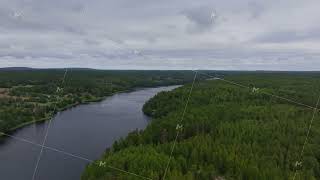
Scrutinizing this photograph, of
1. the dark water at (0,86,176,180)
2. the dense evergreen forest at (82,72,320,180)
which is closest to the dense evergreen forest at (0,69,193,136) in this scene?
the dark water at (0,86,176,180)

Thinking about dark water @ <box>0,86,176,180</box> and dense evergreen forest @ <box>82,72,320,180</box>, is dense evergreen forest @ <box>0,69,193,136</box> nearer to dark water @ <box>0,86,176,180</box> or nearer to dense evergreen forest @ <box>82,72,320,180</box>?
dark water @ <box>0,86,176,180</box>

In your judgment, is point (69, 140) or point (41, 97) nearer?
point (69, 140)

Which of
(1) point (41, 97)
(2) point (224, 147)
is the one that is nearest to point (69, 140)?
(2) point (224, 147)

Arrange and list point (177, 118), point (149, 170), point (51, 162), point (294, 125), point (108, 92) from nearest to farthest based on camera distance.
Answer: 1. point (149, 170)
2. point (51, 162)
3. point (294, 125)
4. point (177, 118)
5. point (108, 92)

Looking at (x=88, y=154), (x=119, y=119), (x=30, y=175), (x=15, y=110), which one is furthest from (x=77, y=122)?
(x=30, y=175)

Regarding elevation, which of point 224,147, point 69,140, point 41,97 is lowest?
point 69,140

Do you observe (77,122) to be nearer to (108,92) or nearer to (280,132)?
(280,132)

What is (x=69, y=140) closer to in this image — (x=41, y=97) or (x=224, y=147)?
(x=224, y=147)

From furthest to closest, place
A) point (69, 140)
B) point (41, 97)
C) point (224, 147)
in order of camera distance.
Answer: point (41, 97) < point (69, 140) < point (224, 147)

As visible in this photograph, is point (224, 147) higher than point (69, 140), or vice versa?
point (224, 147)
